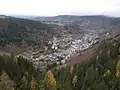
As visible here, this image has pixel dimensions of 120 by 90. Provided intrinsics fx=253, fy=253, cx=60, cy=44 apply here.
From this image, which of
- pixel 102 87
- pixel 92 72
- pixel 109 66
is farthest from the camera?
pixel 109 66

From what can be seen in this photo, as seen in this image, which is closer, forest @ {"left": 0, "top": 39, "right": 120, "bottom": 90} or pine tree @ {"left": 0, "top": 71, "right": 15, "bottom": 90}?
pine tree @ {"left": 0, "top": 71, "right": 15, "bottom": 90}

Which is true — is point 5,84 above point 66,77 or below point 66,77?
above

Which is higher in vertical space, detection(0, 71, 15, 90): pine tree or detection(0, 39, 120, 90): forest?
detection(0, 71, 15, 90): pine tree

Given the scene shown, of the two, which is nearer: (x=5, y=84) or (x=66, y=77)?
(x=5, y=84)

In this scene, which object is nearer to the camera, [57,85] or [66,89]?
[66,89]

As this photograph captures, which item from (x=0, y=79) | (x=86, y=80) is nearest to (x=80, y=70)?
(x=86, y=80)

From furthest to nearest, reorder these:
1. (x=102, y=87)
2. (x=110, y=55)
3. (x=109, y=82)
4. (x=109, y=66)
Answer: (x=110, y=55), (x=109, y=66), (x=109, y=82), (x=102, y=87)

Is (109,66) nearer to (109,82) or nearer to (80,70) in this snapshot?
(80,70)

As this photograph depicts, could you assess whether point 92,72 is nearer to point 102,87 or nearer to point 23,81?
point 102,87

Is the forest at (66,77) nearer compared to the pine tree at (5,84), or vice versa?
the pine tree at (5,84)

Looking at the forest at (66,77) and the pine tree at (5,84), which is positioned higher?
the pine tree at (5,84)
